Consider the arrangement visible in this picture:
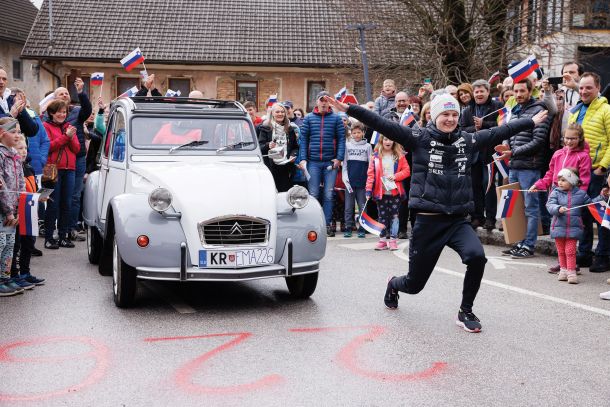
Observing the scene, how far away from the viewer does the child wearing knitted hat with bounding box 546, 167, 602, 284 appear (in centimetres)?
885

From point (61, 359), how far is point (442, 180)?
11.2 feet

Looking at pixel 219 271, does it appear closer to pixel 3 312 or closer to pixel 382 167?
pixel 3 312

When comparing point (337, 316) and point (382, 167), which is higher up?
point (382, 167)

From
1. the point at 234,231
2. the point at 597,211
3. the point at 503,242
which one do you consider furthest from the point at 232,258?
the point at 503,242

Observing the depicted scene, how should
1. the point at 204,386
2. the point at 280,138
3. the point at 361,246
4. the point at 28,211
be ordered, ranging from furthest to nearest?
the point at 280,138 < the point at 361,246 < the point at 28,211 < the point at 204,386

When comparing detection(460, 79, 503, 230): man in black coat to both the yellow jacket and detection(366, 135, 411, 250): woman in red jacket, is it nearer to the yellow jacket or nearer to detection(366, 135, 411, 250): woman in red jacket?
detection(366, 135, 411, 250): woman in red jacket

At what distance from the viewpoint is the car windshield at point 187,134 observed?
28.0 ft

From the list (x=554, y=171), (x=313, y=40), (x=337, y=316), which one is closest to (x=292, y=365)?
(x=337, y=316)

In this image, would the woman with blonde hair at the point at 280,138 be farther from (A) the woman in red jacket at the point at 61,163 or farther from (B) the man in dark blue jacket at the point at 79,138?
(A) the woman in red jacket at the point at 61,163

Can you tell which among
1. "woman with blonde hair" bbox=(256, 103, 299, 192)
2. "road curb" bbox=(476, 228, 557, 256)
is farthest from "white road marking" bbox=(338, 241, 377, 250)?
"woman with blonde hair" bbox=(256, 103, 299, 192)

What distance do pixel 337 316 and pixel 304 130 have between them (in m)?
6.58

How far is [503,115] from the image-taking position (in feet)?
39.3

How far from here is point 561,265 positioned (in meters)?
8.97

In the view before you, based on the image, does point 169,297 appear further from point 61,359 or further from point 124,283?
point 61,359
